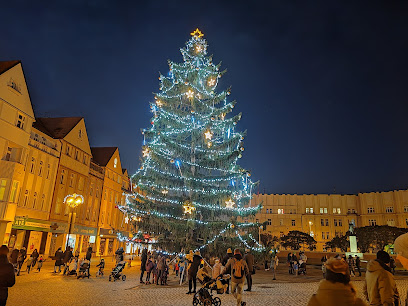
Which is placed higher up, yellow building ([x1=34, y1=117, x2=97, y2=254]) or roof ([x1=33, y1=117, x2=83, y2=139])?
roof ([x1=33, y1=117, x2=83, y2=139])

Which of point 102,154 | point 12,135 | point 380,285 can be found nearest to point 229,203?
point 380,285

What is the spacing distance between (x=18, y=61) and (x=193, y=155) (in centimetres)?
2114

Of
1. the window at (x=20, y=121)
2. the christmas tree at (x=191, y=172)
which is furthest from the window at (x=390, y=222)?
the window at (x=20, y=121)

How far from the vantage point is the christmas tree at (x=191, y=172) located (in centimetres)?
2120

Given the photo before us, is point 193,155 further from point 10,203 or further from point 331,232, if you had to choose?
point 331,232

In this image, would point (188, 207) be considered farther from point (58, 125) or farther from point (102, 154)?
point (102, 154)

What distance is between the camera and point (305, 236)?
199ft

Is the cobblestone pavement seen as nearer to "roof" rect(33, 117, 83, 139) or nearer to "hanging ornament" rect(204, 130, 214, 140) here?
"hanging ornament" rect(204, 130, 214, 140)

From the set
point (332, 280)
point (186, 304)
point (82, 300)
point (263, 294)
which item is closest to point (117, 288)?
point (82, 300)

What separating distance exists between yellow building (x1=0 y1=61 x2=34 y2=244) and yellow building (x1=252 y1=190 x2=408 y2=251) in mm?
54314

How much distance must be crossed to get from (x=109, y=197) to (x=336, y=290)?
5016 cm

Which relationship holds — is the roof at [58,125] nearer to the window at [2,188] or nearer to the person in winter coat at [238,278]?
the window at [2,188]

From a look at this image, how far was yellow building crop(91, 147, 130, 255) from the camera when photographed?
48.0m

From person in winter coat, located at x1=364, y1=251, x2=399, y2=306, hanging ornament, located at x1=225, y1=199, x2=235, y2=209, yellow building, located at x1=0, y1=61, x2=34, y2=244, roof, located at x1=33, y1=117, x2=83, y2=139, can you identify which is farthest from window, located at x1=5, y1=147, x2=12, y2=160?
person in winter coat, located at x1=364, y1=251, x2=399, y2=306
